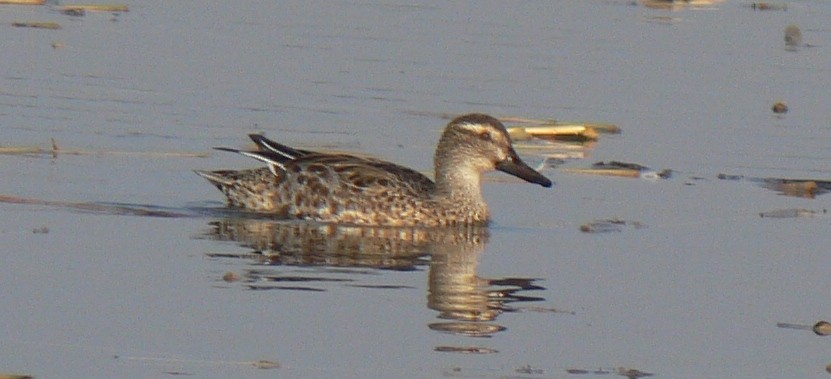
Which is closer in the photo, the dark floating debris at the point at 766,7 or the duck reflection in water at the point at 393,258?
the duck reflection in water at the point at 393,258

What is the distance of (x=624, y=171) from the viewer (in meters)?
15.1

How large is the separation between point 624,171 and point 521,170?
1.45 meters

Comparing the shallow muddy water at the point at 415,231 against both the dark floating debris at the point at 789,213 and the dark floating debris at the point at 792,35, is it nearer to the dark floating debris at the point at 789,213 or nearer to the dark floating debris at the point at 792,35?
the dark floating debris at the point at 789,213

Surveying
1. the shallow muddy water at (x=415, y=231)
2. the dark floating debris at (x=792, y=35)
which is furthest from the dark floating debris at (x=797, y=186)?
the dark floating debris at (x=792, y=35)

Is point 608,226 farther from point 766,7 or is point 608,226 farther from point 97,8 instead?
point 766,7

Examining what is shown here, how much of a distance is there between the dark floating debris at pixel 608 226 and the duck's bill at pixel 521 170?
557 millimetres

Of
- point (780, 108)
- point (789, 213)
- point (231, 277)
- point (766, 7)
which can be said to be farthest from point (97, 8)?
point (231, 277)

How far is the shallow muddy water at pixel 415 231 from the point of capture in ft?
31.3

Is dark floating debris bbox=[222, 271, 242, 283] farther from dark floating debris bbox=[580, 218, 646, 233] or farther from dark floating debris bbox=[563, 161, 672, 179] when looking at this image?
dark floating debris bbox=[563, 161, 672, 179]

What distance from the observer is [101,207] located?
1323 cm

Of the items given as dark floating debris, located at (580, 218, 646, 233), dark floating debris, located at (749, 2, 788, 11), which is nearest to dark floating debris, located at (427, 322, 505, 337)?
dark floating debris, located at (580, 218, 646, 233)

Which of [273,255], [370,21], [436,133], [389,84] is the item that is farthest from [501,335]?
Result: [370,21]

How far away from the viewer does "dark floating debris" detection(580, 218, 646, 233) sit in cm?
1312

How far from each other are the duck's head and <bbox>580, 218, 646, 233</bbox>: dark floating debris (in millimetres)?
667
